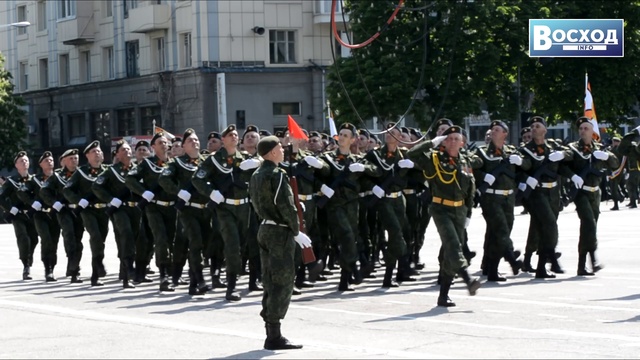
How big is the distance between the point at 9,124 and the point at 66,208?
40512 mm

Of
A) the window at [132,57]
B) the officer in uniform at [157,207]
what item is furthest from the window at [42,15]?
the officer in uniform at [157,207]

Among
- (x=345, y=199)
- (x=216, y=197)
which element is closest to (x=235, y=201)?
(x=216, y=197)

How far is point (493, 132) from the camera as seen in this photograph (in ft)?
60.4

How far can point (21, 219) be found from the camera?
22688 millimetres

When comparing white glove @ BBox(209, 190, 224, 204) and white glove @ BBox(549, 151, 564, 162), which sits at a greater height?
white glove @ BBox(549, 151, 564, 162)

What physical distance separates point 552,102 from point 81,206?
106 feet

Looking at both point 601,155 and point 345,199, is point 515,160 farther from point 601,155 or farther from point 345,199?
point 345,199

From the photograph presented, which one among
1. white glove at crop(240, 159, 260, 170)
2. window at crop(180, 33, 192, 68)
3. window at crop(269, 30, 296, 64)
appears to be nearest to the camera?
white glove at crop(240, 159, 260, 170)

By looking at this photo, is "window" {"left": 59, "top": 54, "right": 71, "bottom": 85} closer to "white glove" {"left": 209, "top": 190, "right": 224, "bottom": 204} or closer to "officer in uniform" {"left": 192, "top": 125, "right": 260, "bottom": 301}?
"officer in uniform" {"left": 192, "top": 125, "right": 260, "bottom": 301}

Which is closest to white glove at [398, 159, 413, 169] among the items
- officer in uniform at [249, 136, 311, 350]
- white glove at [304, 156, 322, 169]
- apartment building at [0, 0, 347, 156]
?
white glove at [304, 156, 322, 169]

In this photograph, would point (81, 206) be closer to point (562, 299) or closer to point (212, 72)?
point (562, 299)

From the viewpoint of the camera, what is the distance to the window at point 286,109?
5381 cm

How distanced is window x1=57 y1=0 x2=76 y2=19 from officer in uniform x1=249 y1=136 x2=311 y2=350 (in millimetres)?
50209

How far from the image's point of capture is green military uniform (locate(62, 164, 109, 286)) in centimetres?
2046
